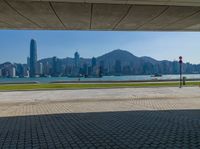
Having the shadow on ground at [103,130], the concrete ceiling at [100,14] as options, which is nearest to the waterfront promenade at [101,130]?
the shadow on ground at [103,130]

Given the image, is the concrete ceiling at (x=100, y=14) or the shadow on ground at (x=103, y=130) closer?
the shadow on ground at (x=103, y=130)

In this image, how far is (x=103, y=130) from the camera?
9.87 m

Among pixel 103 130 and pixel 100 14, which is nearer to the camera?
pixel 103 130

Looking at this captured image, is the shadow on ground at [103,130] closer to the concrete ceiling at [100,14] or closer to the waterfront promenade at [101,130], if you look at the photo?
the waterfront promenade at [101,130]

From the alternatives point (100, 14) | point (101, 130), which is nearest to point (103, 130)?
point (101, 130)

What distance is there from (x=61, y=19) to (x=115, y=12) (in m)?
2.48

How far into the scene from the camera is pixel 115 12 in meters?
11.2

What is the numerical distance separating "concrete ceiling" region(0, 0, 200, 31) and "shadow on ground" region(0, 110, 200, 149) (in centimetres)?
416

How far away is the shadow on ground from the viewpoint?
803 cm

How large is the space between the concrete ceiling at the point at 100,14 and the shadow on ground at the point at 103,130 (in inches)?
164

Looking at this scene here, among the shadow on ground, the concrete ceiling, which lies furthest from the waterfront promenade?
the concrete ceiling

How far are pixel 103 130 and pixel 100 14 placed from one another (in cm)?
454

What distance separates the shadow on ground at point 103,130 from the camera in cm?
803

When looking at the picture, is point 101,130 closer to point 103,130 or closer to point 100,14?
point 103,130
